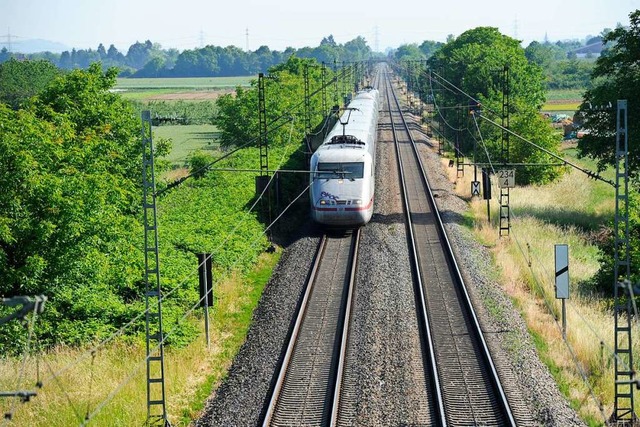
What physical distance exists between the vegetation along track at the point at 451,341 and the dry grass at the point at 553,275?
166cm

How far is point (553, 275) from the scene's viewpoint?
27.7m

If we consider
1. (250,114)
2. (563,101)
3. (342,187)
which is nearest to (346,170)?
(342,187)

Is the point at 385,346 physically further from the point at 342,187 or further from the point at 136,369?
the point at 342,187

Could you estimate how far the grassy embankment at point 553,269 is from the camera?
1848 cm

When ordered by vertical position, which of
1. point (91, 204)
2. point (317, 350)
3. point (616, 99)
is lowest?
point (317, 350)

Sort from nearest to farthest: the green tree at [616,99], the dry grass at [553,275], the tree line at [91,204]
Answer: the dry grass at [553,275]
the tree line at [91,204]
the green tree at [616,99]

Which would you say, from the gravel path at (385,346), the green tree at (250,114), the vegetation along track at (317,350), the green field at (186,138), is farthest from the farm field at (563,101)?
the vegetation along track at (317,350)

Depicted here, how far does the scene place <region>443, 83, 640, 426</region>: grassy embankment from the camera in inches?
728

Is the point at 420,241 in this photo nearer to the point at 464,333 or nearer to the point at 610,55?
the point at 464,333

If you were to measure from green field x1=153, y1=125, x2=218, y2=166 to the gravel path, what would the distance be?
44198 millimetres

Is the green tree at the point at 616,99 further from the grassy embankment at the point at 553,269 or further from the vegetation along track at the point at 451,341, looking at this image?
the vegetation along track at the point at 451,341

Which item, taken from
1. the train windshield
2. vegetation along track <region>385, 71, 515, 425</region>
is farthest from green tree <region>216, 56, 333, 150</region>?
vegetation along track <region>385, 71, 515, 425</region>

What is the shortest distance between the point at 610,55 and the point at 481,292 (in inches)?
772

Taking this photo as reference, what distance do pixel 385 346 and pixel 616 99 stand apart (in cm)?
2139
